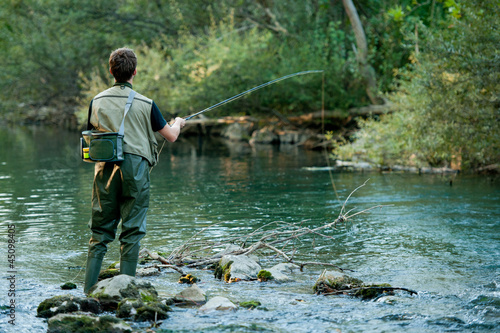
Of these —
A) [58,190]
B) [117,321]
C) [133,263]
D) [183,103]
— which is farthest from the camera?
[183,103]

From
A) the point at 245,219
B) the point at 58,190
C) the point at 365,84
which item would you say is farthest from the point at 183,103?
the point at 245,219

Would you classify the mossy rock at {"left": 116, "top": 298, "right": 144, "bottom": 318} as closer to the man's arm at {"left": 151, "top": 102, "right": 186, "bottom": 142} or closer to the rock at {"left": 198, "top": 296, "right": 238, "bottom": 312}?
the rock at {"left": 198, "top": 296, "right": 238, "bottom": 312}

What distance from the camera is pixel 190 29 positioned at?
31031 millimetres

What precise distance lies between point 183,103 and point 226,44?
10.1ft

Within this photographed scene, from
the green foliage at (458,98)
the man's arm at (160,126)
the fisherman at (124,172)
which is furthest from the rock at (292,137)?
the fisherman at (124,172)

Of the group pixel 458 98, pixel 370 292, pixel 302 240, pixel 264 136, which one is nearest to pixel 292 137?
pixel 264 136

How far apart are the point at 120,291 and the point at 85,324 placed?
0.57m

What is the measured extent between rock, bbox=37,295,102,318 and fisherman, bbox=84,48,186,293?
1.29 feet

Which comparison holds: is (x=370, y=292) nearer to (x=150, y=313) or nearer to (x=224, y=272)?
(x=224, y=272)

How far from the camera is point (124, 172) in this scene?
16.0 feet

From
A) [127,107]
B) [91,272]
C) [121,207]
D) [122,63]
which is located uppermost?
[122,63]

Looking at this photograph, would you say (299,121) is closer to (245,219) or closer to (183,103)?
(183,103)

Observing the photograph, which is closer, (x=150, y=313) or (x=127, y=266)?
(x=150, y=313)

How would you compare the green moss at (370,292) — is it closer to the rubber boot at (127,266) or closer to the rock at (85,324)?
the rubber boot at (127,266)
